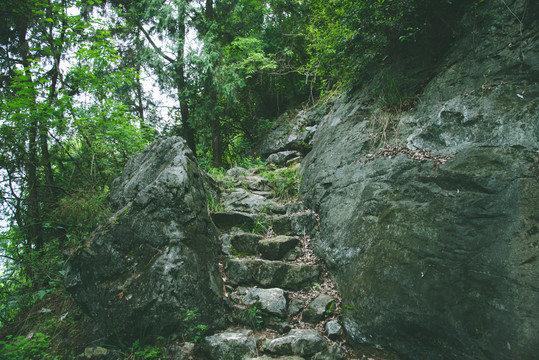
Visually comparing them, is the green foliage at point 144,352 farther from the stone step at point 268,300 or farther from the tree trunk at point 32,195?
the tree trunk at point 32,195

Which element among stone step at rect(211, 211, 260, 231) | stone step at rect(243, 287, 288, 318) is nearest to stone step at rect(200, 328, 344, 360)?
stone step at rect(243, 287, 288, 318)

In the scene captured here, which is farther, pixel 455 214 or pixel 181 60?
pixel 181 60

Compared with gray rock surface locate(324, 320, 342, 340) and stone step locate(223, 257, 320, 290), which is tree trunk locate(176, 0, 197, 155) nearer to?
stone step locate(223, 257, 320, 290)

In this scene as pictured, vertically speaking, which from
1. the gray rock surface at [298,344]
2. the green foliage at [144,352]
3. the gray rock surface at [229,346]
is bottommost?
the gray rock surface at [298,344]

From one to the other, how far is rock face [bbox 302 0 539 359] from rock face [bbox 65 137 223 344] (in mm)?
1932

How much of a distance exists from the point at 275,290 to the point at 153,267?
172 centimetres

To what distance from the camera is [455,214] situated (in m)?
2.91

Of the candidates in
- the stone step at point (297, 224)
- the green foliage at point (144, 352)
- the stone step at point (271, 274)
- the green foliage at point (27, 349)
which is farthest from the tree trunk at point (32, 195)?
the stone step at point (297, 224)

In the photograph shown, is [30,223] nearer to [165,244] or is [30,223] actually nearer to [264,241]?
[165,244]

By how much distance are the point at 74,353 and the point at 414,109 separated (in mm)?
6079

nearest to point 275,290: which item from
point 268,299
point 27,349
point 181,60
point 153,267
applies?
point 268,299

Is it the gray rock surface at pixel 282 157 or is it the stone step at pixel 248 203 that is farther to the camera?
the gray rock surface at pixel 282 157

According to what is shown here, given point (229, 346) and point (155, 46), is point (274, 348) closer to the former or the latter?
point (229, 346)

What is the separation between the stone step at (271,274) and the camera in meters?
3.94
